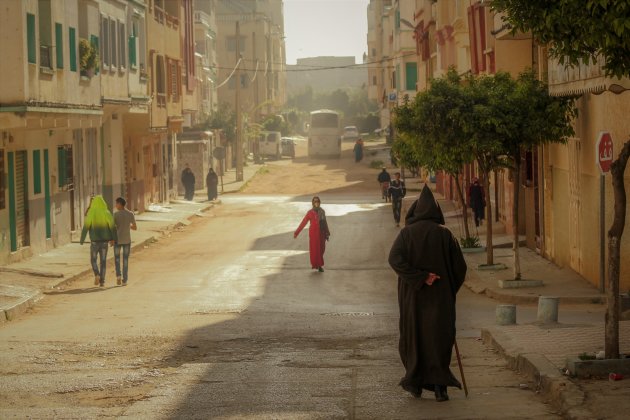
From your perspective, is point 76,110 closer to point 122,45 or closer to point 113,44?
point 113,44

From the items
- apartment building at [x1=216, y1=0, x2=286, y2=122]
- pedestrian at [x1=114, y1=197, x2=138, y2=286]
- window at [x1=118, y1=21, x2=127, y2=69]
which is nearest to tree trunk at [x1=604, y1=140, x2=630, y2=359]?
pedestrian at [x1=114, y1=197, x2=138, y2=286]

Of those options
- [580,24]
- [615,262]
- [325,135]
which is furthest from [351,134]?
[580,24]

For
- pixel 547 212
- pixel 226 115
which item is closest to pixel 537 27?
pixel 547 212

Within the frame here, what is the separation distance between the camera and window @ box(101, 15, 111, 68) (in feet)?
116

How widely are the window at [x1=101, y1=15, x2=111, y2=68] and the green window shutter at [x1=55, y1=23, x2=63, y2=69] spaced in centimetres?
605

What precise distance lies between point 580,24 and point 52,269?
17.2m

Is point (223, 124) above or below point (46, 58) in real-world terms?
below

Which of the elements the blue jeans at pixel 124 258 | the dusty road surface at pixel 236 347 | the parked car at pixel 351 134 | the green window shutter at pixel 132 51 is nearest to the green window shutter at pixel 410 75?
the green window shutter at pixel 132 51

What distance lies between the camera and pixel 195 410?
10.5m

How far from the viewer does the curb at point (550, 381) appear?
9852 millimetres

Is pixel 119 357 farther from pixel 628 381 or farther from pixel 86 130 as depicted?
pixel 86 130

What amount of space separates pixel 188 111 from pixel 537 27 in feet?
147

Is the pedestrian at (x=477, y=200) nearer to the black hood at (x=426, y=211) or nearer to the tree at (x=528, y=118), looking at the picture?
the tree at (x=528, y=118)

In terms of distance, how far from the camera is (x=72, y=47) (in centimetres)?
3062
